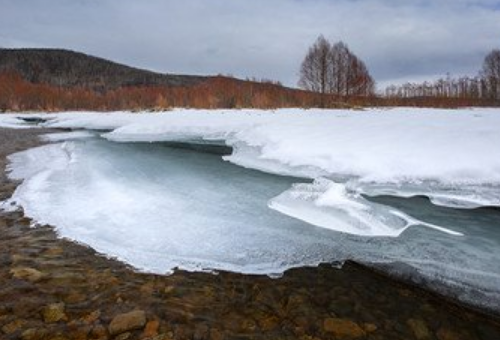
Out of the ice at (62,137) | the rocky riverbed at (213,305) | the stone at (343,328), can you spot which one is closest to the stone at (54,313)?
the rocky riverbed at (213,305)

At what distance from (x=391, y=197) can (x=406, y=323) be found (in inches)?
79.0

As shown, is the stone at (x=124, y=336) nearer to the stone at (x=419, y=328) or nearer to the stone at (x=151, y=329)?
the stone at (x=151, y=329)

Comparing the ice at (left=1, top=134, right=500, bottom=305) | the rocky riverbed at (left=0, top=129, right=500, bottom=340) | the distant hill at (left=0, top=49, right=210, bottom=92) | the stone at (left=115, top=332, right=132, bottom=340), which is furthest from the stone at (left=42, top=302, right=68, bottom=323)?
the distant hill at (left=0, top=49, right=210, bottom=92)

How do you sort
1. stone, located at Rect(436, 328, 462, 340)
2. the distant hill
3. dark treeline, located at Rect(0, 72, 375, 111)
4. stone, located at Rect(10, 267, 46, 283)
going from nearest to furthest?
stone, located at Rect(436, 328, 462, 340), stone, located at Rect(10, 267, 46, 283), dark treeline, located at Rect(0, 72, 375, 111), the distant hill

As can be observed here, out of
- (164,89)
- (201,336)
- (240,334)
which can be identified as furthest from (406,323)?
(164,89)

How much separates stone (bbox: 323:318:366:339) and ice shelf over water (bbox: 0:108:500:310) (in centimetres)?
59

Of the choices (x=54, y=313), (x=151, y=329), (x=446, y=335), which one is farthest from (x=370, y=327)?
(x=54, y=313)

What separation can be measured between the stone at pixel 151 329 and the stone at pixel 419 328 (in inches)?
47.9

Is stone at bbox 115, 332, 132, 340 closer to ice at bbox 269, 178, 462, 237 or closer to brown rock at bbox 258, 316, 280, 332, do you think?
brown rock at bbox 258, 316, 280, 332

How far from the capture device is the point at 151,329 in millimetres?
1943

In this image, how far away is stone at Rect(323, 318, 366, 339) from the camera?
1.97 meters

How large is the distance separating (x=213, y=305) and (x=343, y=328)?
66cm

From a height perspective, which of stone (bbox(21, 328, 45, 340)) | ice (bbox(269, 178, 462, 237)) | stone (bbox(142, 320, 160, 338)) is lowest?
stone (bbox(142, 320, 160, 338))

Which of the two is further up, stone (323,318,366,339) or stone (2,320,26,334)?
stone (2,320,26,334)
